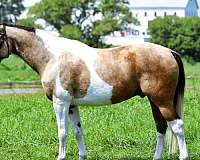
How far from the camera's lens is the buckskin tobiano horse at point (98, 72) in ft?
22.8

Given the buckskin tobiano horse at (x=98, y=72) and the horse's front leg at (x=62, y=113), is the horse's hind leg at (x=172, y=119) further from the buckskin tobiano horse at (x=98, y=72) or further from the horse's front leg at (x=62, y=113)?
the horse's front leg at (x=62, y=113)

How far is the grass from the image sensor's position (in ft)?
27.5

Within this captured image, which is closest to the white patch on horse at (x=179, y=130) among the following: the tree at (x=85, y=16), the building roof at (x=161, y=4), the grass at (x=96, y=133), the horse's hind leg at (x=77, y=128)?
the grass at (x=96, y=133)

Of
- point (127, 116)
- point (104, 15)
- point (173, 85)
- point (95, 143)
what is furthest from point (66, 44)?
point (104, 15)

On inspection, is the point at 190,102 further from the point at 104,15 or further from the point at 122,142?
the point at 104,15

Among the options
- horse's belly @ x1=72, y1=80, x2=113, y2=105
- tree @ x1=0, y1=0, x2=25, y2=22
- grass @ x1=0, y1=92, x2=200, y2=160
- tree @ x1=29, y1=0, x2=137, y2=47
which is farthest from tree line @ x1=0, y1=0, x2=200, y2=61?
horse's belly @ x1=72, y1=80, x2=113, y2=105

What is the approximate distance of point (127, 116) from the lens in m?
11.6

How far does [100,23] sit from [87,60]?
57.5m

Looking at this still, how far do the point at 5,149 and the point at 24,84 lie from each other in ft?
81.7

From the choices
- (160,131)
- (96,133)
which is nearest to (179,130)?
(160,131)

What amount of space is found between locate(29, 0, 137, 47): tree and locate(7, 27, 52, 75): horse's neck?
56435 mm

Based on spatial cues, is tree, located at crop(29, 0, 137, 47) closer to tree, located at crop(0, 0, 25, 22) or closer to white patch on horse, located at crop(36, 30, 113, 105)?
tree, located at crop(0, 0, 25, 22)

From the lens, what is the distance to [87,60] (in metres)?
7.06

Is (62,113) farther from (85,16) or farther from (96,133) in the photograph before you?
(85,16)
